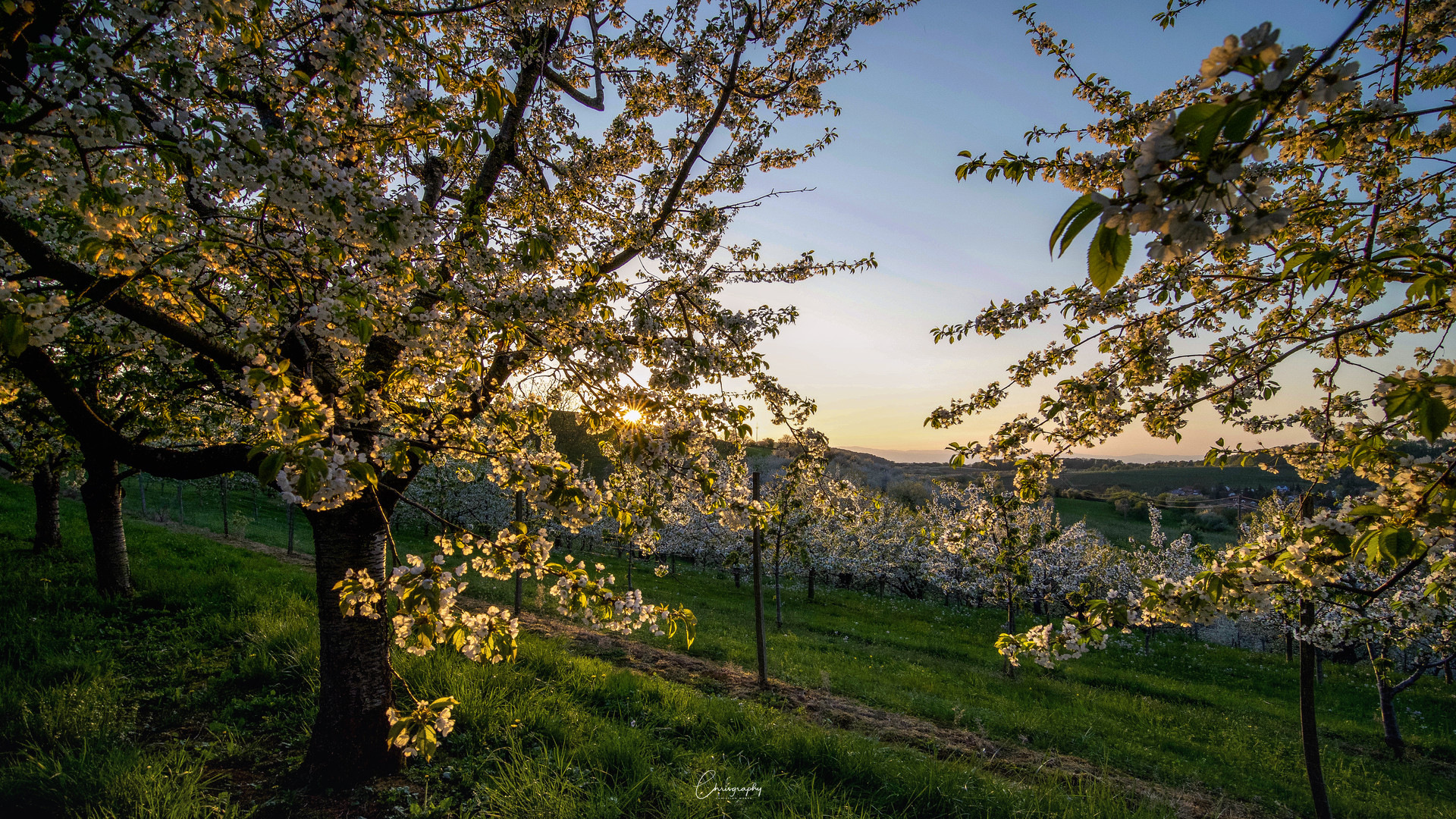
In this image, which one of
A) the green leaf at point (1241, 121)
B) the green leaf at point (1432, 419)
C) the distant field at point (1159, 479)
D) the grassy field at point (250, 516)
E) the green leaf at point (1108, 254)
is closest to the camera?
the green leaf at point (1241, 121)

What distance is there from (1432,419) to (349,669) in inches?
260

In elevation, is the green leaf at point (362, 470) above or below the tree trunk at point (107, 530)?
above

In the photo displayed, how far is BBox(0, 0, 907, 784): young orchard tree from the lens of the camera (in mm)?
2254

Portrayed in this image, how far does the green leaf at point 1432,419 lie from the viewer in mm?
1629

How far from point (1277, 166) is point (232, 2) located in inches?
242

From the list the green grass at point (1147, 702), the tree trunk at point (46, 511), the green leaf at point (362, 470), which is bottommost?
the green grass at point (1147, 702)

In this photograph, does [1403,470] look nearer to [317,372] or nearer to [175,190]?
[317,372]

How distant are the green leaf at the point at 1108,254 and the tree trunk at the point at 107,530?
13028 millimetres

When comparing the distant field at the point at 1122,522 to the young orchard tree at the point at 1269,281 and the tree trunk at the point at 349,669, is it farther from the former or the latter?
the tree trunk at the point at 349,669

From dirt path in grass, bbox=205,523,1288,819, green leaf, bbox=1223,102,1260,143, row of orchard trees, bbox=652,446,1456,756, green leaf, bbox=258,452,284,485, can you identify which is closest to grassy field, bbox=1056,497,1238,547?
row of orchard trees, bbox=652,446,1456,756

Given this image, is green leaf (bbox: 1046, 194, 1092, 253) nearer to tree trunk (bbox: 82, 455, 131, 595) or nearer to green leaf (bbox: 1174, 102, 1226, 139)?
green leaf (bbox: 1174, 102, 1226, 139)

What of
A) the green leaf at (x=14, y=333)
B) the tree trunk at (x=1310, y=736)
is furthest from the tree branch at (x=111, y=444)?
the tree trunk at (x=1310, y=736)

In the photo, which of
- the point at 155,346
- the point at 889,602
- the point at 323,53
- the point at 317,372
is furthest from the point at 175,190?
the point at 889,602

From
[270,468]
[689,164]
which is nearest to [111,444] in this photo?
[270,468]
